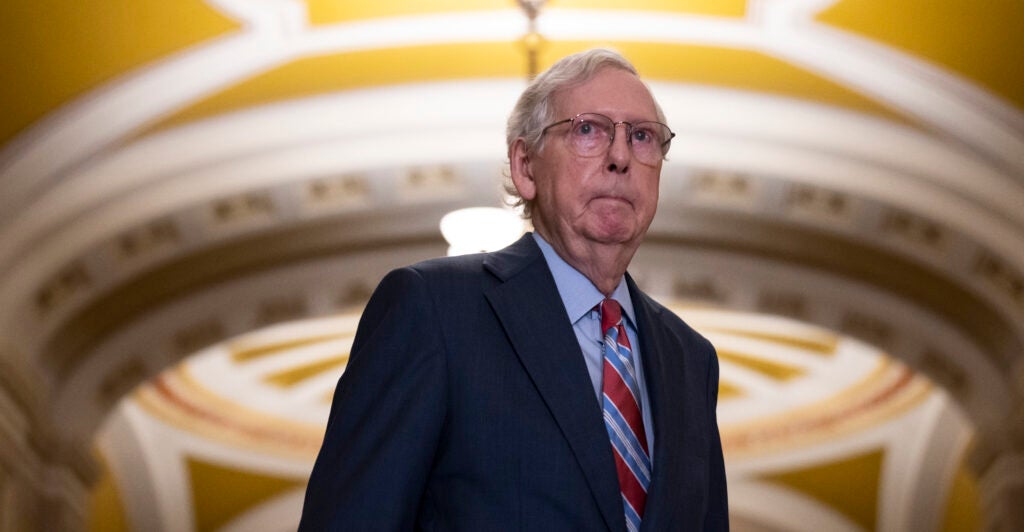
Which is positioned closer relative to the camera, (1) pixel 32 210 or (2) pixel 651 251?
(1) pixel 32 210

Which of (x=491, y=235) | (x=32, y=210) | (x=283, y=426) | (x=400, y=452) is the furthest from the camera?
(x=283, y=426)

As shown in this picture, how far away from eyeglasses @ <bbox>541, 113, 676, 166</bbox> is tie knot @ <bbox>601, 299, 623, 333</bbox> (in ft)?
0.71

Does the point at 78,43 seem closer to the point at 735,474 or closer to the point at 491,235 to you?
the point at 491,235

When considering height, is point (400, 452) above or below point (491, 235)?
below

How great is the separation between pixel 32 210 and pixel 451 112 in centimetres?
264

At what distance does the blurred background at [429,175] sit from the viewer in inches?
317

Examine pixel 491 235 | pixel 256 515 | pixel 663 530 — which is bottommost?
pixel 663 530

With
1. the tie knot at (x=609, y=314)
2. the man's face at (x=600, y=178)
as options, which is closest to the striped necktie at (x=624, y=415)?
the tie knot at (x=609, y=314)

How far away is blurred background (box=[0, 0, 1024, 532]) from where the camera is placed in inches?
317

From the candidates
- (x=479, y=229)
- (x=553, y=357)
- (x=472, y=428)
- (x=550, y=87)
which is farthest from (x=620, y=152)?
(x=479, y=229)

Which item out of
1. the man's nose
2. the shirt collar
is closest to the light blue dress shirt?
the shirt collar

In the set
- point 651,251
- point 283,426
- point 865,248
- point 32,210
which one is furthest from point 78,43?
point 283,426

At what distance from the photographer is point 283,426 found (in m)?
18.1

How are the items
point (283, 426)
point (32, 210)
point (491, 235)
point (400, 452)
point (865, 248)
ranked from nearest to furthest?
point (400, 452), point (491, 235), point (32, 210), point (865, 248), point (283, 426)
